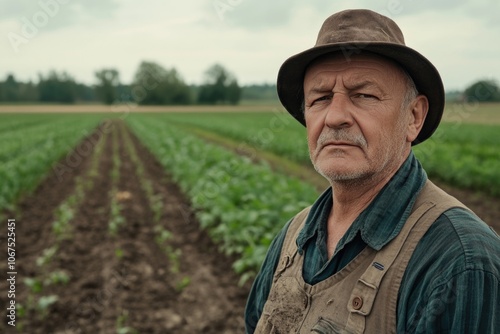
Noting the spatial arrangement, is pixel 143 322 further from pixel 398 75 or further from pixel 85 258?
pixel 398 75

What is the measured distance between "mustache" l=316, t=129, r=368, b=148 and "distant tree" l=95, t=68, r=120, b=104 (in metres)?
83.7

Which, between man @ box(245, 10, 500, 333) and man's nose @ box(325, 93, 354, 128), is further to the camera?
man's nose @ box(325, 93, 354, 128)

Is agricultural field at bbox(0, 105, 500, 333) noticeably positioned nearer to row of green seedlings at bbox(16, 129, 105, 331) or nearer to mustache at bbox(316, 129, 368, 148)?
row of green seedlings at bbox(16, 129, 105, 331)

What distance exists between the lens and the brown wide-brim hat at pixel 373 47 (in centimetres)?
179

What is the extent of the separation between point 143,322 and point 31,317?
45.8 inches

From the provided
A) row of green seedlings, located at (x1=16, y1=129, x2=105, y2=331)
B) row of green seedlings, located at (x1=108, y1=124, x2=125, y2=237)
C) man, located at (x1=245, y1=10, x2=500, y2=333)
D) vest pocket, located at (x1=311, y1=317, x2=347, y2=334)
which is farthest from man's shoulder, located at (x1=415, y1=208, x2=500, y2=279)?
row of green seedlings, located at (x1=108, y1=124, x2=125, y2=237)

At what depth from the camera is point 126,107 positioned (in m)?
85.8

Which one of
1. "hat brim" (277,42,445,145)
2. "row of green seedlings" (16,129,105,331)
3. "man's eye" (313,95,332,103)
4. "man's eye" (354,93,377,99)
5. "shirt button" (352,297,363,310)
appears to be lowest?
"row of green seedlings" (16,129,105,331)

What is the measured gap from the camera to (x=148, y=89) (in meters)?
82.9

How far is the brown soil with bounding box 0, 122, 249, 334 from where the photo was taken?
5.07m

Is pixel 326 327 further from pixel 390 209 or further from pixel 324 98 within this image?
pixel 324 98

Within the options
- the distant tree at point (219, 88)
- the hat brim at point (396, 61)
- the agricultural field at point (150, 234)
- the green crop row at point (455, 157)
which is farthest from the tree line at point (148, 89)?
the hat brim at point (396, 61)

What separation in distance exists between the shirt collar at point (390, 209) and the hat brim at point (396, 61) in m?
0.26

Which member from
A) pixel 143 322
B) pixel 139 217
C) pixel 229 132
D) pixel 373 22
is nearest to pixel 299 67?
pixel 373 22
